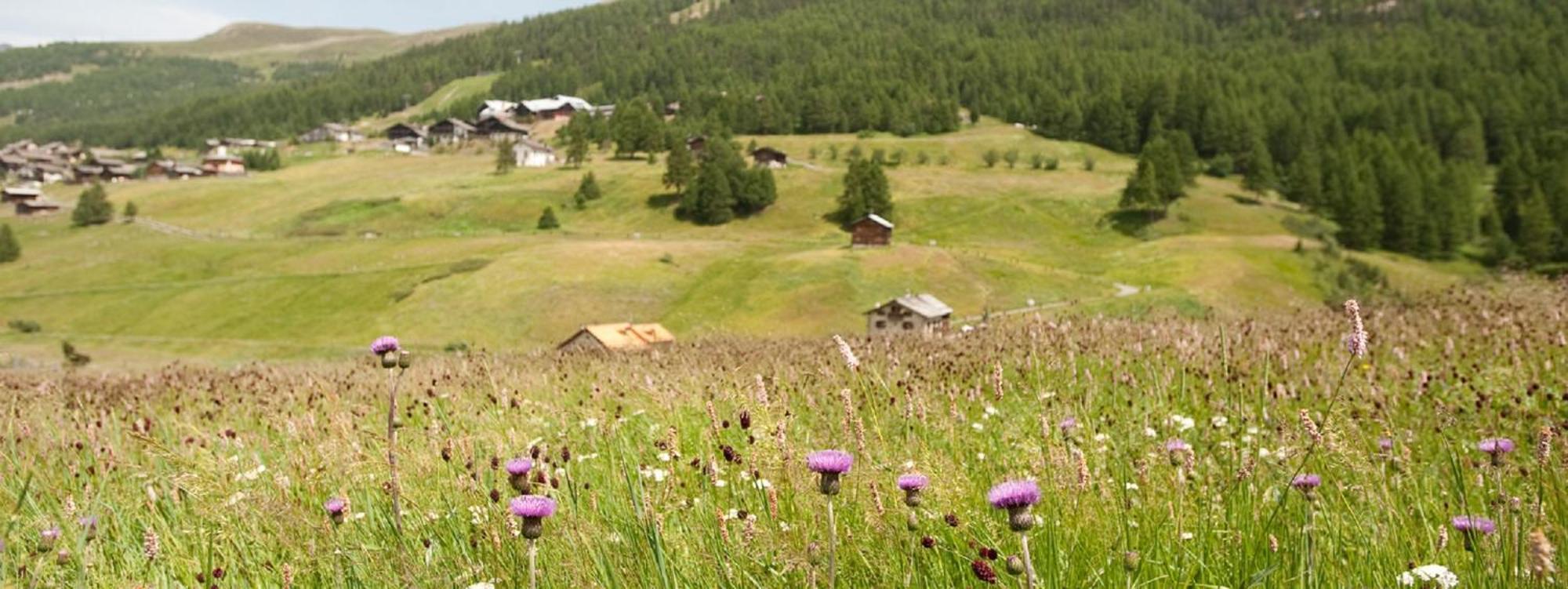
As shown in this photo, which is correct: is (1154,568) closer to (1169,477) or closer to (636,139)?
(1169,477)

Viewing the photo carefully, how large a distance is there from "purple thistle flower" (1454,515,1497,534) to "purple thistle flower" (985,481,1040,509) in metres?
1.58

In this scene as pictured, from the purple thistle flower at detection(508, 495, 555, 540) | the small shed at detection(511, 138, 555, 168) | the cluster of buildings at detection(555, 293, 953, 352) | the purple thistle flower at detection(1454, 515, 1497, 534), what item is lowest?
the cluster of buildings at detection(555, 293, 953, 352)

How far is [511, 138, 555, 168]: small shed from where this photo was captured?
174500mm

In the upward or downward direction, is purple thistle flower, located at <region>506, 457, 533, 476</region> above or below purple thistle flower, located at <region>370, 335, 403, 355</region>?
below

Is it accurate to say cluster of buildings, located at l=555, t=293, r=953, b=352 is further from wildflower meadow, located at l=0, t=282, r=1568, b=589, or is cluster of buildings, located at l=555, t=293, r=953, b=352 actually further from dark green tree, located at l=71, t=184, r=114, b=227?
dark green tree, located at l=71, t=184, r=114, b=227

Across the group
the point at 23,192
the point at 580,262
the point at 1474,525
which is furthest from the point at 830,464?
the point at 23,192

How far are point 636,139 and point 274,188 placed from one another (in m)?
62.3

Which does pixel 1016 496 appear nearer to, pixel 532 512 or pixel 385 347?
pixel 532 512

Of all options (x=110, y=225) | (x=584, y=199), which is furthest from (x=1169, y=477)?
(x=110, y=225)

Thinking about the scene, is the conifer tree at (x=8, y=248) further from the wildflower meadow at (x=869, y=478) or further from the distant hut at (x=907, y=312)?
the wildflower meadow at (x=869, y=478)

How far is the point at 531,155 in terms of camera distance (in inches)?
6919

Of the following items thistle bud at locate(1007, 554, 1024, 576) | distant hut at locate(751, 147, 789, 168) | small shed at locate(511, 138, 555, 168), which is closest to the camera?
thistle bud at locate(1007, 554, 1024, 576)

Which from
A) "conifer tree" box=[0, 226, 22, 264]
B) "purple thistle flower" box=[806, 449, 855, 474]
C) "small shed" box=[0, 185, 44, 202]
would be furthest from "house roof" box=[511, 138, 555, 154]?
"purple thistle flower" box=[806, 449, 855, 474]

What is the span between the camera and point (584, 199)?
135m
